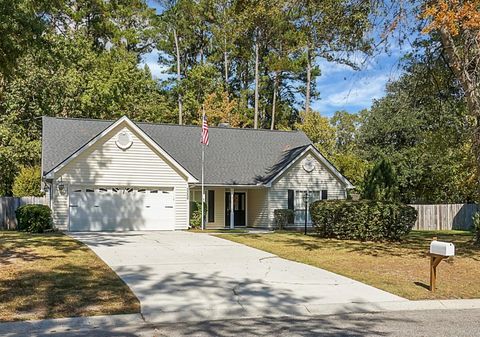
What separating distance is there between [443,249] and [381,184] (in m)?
12.8

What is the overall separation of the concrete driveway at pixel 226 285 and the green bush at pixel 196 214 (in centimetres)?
1061

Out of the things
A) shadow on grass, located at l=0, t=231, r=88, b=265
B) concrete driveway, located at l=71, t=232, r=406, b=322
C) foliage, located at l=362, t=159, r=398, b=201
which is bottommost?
concrete driveway, located at l=71, t=232, r=406, b=322

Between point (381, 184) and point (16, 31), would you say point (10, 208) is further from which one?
point (381, 184)

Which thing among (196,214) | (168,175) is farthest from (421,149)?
(168,175)

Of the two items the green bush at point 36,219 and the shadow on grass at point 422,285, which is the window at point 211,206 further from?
the shadow on grass at point 422,285

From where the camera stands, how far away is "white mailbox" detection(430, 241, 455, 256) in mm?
9305

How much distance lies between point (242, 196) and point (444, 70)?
44.9 feet

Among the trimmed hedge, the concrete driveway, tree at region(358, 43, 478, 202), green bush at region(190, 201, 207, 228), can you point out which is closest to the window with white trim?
tree at region(358, 43, 478, 202)

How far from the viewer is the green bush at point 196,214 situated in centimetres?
2578

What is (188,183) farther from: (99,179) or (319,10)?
(319,10)

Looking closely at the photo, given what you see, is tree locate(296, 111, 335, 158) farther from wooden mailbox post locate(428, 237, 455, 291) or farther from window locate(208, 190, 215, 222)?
wooden mailbox post locate(428, 237, 455, 291)

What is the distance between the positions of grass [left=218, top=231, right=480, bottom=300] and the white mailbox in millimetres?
824

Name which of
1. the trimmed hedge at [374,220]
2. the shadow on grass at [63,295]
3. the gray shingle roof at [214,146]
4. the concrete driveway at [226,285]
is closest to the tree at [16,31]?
the concrete driveway at [226,285]

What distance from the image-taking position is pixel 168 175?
2477 cm
